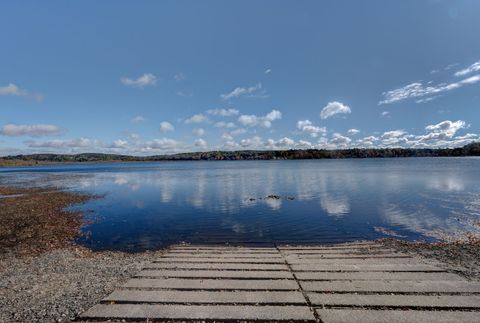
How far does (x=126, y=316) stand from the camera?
6.94 metres

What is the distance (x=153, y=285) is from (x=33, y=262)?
8.07 meters

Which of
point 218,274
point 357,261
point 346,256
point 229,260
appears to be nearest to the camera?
point 218,274

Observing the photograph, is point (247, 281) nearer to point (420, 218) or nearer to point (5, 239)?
point (5, 239)

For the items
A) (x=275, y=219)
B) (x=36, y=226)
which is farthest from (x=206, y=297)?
(x=36, y=226)

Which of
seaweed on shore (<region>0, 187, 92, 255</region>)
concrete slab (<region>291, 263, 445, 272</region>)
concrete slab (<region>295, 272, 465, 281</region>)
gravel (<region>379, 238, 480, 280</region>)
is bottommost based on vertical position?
seaweed on shore (<region>0, 187, 92, 255</region>)

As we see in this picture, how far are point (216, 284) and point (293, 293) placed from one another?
2.27 m

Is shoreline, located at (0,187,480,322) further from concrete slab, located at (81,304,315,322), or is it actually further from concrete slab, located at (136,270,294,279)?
concrete slab, located at (136,270,294,279)

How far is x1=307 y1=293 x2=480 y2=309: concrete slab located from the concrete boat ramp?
0.08 feet

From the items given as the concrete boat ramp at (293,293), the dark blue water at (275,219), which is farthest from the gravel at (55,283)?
the dark blue water at (275,219)

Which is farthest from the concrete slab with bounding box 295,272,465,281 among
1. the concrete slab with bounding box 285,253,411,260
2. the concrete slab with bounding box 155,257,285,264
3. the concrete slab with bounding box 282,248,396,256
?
the concrete slab with bounding box 282,248,396,256

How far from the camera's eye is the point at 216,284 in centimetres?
866

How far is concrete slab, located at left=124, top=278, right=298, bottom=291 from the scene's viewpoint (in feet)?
27.6

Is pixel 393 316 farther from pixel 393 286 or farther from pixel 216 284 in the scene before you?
pixel 216 284

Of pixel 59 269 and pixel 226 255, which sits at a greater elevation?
pixel 226 255
